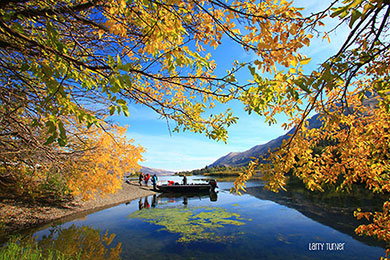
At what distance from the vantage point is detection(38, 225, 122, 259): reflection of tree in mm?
7023

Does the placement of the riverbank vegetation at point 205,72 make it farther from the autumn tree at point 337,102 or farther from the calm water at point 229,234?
the calm water at point 229,234

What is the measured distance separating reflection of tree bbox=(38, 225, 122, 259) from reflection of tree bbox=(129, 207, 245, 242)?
10.5ft

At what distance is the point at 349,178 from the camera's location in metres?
4.01

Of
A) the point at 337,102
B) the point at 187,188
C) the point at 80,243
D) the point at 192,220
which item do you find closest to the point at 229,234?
the point at 192,220

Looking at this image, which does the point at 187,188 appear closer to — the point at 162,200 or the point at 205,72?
the point at 162,200

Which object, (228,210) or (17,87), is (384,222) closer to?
(17,87)

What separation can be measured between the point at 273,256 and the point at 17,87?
1000cm

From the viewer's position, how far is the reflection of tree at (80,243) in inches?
277

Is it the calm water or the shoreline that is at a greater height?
the shoreline

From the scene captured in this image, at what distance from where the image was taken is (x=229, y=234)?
9.88 metres

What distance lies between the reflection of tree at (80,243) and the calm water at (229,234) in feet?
1.28

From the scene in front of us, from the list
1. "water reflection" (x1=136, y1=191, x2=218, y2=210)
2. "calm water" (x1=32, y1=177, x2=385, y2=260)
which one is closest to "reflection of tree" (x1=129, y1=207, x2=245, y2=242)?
"calm water" (x1=32, y1=177, x2=385, y2=260)

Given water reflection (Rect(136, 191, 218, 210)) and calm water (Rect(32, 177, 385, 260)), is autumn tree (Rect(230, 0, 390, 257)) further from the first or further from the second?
water reflection (Rect(136, 191, 218, 210))

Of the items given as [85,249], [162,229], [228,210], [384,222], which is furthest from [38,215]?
[384,222]
